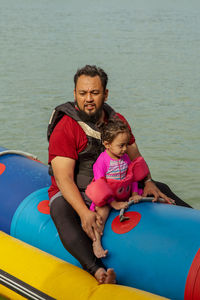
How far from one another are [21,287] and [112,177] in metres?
0.75

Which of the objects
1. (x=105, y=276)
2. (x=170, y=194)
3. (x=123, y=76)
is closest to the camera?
(x=105, y=276)

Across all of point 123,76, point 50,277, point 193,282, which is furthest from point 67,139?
point 123,76

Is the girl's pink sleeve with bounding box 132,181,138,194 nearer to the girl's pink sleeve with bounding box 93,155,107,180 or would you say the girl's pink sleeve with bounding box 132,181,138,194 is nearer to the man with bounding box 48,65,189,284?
the man with bounding box 48,65,189,284

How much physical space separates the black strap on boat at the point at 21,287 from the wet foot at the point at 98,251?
328 millimetres

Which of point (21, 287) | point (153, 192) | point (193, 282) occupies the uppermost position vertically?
point (153, 192)

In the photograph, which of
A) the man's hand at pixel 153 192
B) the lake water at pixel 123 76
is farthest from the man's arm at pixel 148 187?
the lake water at pixel 123 76

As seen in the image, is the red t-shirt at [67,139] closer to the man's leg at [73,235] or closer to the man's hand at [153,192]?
the man's leg at [73,235]

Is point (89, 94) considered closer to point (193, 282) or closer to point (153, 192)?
point (153, 192)

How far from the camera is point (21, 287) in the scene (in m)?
2.45

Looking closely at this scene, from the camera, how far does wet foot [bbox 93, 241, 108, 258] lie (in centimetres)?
250

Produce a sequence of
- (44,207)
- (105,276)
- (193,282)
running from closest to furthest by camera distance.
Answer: (193,282) < (105,276) < (44,207)

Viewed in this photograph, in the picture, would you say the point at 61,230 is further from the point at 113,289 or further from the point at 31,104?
the point at 31,104

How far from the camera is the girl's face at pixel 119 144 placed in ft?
8.54

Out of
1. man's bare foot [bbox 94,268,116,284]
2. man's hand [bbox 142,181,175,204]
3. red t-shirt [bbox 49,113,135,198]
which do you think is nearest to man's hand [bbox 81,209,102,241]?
man's bare foot [bbox 94,268,116,284]
